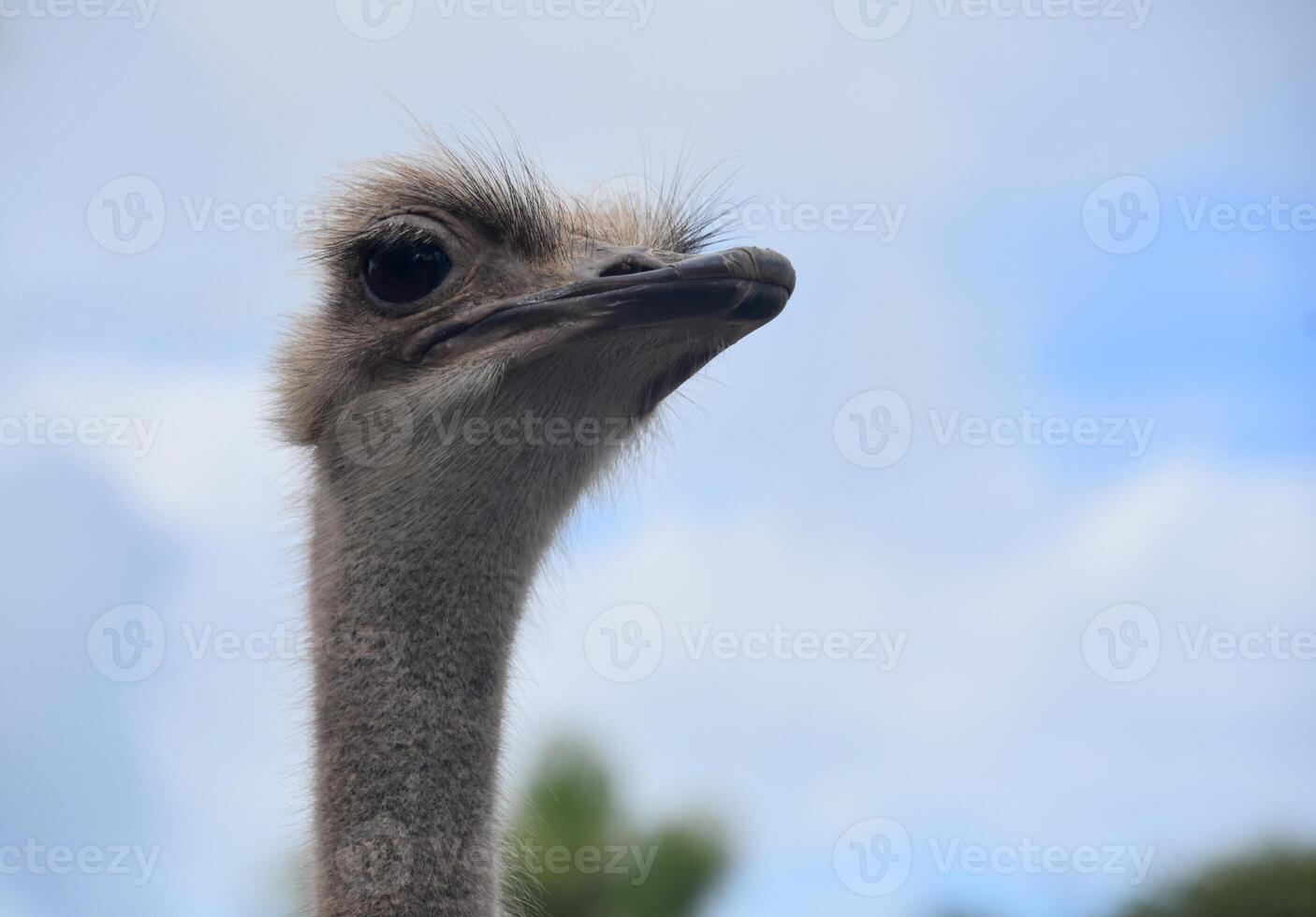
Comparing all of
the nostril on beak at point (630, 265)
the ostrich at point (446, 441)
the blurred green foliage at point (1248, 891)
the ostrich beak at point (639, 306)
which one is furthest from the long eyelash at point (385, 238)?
the blurred green foliage at point (1248, 891)

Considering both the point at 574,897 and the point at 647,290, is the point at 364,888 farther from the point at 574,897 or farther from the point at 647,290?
the point at 574,897

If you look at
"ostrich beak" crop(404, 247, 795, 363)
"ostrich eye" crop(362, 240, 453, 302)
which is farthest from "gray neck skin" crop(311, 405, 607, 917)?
"ostrich eye" crop(362, 240, 453, 302)

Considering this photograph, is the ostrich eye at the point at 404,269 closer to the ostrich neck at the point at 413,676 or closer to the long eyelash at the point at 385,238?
the long eyelash at the point at 385,238

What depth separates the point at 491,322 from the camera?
122 inches

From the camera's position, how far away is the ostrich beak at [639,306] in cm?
280

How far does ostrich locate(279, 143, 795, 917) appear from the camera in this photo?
2.71 meters

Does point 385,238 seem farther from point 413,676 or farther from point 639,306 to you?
point 413,676

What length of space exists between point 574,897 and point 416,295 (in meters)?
9.22

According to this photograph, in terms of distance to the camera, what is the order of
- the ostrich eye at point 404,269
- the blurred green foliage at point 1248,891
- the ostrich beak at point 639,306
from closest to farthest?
the ostrich beak at point 639,306 < the ostrich eye at point 404,269 < the blurred green foliage at point 1248,891

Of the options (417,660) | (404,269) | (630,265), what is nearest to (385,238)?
(404,269)

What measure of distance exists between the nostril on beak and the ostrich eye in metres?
0.42

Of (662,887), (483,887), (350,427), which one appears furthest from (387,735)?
(662,887)

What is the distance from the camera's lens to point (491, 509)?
314 centimetres

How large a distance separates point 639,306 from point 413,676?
0.91 m
